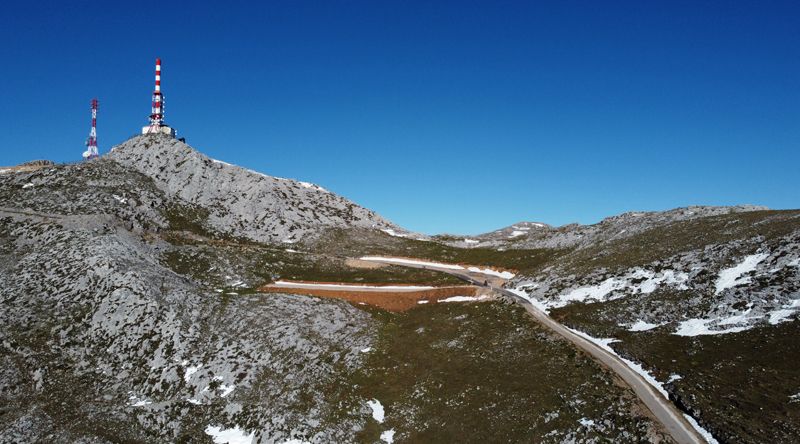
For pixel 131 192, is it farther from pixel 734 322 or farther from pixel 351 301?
pixel 734 322

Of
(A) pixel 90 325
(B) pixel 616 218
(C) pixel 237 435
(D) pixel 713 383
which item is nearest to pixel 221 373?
(C) pixel 237 435

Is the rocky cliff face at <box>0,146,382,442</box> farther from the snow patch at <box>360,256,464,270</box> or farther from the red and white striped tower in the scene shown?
the red and white striped tower

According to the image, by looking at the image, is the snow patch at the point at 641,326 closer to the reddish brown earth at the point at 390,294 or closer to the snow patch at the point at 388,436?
the reddish brown earth at the point at 390,294

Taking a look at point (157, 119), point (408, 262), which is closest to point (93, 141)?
point (157, 119)

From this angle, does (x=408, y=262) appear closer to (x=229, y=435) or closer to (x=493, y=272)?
(x=493, y=272)

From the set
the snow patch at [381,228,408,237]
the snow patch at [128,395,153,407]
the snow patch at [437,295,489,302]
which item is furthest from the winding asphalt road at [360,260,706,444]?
the snow patch at [381,228,408,237]

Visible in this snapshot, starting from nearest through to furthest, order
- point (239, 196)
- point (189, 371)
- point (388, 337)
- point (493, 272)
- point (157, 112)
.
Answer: point (189, 371) → point (388, 337) → point (493, 272) → point (239, 196) → point (157, 112)
